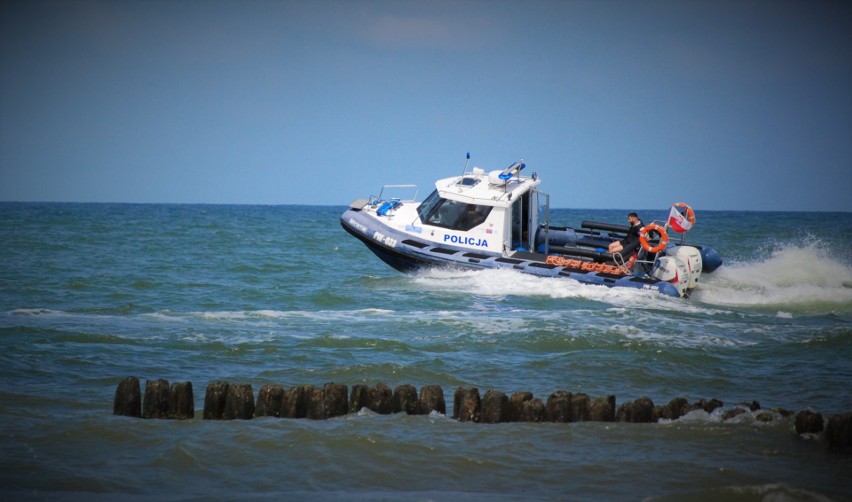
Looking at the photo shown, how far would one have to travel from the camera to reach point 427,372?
10.2 m

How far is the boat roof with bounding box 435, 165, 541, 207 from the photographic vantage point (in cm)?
1740

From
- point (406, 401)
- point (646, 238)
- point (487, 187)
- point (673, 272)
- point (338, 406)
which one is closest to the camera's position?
point (338, 406)

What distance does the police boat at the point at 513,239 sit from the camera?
16.3 metres

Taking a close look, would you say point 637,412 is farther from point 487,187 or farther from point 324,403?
point 487,187

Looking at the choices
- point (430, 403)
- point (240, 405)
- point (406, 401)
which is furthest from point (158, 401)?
point (430, 403)

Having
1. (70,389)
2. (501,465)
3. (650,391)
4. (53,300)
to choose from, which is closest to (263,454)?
(501,465)

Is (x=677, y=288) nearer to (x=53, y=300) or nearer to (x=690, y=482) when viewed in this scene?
(x=690, y=482)

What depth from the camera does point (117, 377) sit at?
9.81 metres

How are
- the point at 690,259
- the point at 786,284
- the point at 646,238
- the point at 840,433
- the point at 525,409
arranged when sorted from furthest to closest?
1. the point at 786,284
2. the point at 690,259
3. the point at 646,238
4. the point at 525,409
5. the point at 840,433

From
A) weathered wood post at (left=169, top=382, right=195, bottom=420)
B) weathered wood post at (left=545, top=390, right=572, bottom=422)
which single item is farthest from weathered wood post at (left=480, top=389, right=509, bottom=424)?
weathered wood post at (left=169, top=382, right=195, bottom=420)

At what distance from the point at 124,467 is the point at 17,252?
2173 centimetres

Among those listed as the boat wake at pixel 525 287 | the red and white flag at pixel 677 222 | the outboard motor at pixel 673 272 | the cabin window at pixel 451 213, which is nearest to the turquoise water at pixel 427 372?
the boat wake at pixel 525 287

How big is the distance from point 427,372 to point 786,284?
11.4 metres

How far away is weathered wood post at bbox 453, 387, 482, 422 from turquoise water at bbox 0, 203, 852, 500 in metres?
0.13
